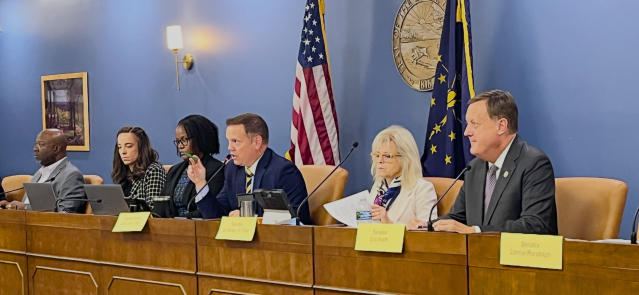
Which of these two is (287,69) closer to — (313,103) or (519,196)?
(313,103)

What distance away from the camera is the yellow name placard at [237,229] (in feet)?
9.43

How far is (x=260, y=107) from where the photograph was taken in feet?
17.7

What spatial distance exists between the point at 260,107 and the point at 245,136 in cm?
153

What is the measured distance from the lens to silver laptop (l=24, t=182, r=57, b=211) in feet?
13.5

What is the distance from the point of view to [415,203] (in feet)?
11.3

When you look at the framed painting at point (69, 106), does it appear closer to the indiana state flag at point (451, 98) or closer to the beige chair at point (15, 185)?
the beige chair at point (15, 185)

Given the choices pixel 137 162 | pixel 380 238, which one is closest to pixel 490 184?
pixel 380 238

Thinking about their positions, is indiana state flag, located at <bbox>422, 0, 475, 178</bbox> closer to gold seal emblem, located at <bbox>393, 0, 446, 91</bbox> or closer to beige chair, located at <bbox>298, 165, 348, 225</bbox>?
gold seal emblem, located at <bbox>393, 0, 446, 91</bbox>

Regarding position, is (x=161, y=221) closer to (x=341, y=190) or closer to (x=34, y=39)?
(x=341, y=190)

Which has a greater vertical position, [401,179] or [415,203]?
[401,179]

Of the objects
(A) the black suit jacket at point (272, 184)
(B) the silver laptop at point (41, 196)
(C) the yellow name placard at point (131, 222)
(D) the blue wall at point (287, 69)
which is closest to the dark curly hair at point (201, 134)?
(A) the black suit jacket at point (272, 184)

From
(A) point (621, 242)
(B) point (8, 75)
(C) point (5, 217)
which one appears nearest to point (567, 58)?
(A) point (621, 242)

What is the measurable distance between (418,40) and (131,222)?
2.15 metres

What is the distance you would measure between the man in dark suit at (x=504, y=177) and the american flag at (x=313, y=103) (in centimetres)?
165
